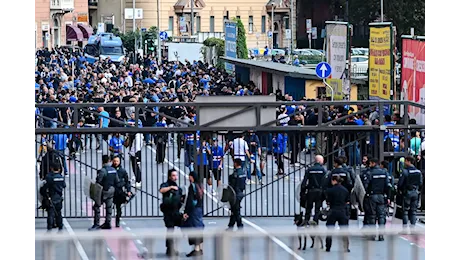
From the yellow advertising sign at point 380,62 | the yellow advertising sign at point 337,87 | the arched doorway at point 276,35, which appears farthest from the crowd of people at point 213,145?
the arched doorway at point 276,35

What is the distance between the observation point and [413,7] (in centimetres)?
8119

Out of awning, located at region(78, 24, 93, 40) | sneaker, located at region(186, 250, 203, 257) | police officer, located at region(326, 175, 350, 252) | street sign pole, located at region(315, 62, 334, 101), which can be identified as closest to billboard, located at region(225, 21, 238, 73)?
street sign pole, located at region(315, 62, 334, 101)

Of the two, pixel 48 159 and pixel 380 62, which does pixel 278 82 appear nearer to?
pixel 380 62

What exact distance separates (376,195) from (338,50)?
12.4 m

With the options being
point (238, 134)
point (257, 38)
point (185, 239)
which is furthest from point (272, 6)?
point (185, 239)

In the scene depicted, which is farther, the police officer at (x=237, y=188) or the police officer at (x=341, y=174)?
the police officer at (x=237, y=188)

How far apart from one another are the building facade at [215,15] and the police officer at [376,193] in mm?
91701

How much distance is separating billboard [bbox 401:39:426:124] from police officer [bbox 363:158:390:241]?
5729mm

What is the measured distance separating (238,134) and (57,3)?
233 feet

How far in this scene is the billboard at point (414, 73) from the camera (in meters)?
24.8

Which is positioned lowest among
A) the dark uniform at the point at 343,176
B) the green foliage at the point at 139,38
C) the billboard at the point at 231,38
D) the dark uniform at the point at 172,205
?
the dark uniform at the point at 172,205

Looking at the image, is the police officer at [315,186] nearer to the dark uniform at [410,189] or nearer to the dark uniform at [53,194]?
the dark uniform at [410,189]
